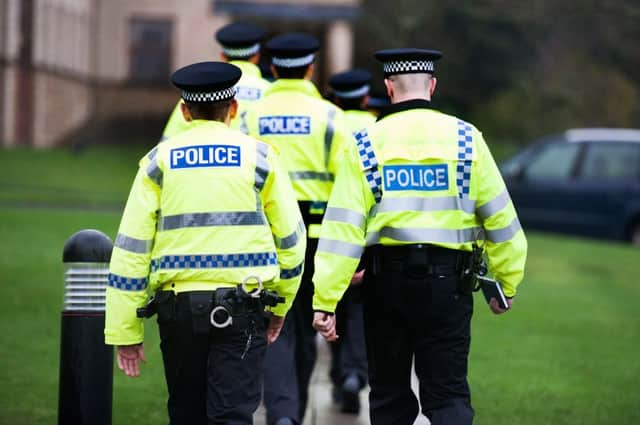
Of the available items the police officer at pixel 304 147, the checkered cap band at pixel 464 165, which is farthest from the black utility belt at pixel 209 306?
the police officer at pixel 304 147

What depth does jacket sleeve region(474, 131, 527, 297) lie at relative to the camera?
17.7ft

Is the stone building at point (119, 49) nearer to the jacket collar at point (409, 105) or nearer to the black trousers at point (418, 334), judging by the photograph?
the jacket collar at point (409, 105)

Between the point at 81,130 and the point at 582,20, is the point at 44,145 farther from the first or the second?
the point at 582,20

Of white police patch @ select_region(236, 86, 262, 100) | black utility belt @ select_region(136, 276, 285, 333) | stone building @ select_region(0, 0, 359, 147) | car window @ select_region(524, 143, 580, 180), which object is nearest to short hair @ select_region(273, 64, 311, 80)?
white police patch @ select_region(236, 86, 262, 100)

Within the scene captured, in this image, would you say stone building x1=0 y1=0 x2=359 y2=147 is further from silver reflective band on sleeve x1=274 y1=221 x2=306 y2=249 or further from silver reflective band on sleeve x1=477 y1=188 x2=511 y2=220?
silver reflective band on sleeve x1=477 y1=188 x2=511 y2=220

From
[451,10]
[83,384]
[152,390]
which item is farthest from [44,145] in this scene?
[83,384]

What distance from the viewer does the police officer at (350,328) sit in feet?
25.4

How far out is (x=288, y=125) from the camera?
23.3ft

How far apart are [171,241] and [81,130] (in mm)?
33003

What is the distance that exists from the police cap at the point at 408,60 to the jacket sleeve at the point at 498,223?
37 cm

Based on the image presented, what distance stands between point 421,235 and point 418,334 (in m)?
0.41

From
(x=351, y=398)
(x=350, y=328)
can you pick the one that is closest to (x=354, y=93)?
(x=350, y=328)

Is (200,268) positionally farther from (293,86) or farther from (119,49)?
(119,49)

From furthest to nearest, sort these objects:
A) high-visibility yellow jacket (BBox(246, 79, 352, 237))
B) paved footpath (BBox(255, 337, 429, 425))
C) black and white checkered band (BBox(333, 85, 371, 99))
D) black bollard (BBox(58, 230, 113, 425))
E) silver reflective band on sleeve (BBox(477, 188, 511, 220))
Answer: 1. black and white checkered band (BBox(333, 85, 371, 99))
2. paved footpath (BBox(255, 337, 429, 425))
3. high-visibility yellow jacket (BBox(246, 79, 352, 237))
4. black bollard (BBox(58, 230, 113, 425))
5. silver reflective band on sleeve (BBox(477, 188, 511, 220))
